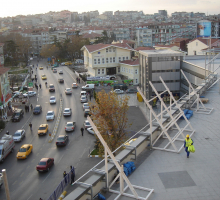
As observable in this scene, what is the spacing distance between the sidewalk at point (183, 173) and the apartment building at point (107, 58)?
38996 millimetres

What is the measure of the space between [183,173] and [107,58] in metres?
42.0

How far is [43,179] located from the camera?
17812 millimetres

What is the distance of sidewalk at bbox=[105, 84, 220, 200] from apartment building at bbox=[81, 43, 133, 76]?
128 ft

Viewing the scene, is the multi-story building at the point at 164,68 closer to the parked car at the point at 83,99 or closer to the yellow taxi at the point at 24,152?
the parked car at the point at 83,99

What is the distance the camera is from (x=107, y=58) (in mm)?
48781

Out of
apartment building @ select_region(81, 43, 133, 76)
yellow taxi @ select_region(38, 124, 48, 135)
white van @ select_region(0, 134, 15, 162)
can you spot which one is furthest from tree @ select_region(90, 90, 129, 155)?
apartment building @ select_region(81, 43, 133, 76)


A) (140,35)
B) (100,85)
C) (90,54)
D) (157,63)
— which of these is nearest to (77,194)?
(157,63)

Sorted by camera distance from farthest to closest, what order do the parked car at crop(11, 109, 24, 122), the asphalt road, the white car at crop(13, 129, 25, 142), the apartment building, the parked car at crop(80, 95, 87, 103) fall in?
the apartment building
the parked car at crop(80, 95, 87, 103)
the parked car at crop(11, 109, 24, 122)
the white car at crop(13, 129, 25, 142)
the asphalt road

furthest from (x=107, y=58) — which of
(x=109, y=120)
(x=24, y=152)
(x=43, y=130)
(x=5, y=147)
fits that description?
(x=109, y=120)

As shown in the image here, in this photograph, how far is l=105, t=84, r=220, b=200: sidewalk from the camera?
6855 millimetres

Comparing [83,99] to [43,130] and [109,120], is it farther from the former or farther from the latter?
[109,120]

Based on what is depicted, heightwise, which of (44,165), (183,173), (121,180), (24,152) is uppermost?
(121,180)

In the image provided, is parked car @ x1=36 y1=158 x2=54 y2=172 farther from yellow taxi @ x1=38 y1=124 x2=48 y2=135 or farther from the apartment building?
the apartment building

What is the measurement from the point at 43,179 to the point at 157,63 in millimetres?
19450
